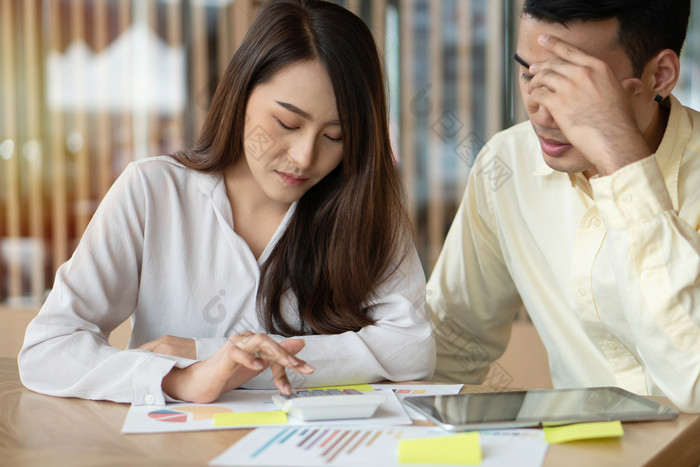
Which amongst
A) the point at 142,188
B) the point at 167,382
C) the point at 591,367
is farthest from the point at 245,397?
the point at 591,367

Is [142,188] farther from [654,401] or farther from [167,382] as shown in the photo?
[654,401]

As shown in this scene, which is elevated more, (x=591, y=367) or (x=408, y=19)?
(x=408, y=19)

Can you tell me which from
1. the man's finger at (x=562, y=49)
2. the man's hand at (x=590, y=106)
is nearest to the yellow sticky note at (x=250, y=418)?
the man's hand at (x=590, y=106)

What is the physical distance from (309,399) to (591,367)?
0.80 metres

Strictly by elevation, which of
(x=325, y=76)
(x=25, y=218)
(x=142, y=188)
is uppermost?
(x=325, y=76)

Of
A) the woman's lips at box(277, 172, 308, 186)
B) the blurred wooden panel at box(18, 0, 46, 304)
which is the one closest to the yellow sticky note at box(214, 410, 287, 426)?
the woman's lips at box(277, 172, 308, 186)

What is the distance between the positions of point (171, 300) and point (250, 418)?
0.48 m

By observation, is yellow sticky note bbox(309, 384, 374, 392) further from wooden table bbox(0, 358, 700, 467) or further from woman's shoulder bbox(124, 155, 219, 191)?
woman's shoulder bbox(124, 155, 219, 191)

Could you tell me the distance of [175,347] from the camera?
1.25m

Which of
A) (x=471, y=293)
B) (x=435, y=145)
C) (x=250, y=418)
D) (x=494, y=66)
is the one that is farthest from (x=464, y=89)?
(x=250, y=418)

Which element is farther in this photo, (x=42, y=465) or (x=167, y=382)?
(x=167, y=382)

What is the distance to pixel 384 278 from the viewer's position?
1.48m

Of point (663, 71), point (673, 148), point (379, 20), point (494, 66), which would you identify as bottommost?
point (673, 148)

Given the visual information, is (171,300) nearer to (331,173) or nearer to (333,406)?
(331,173)
